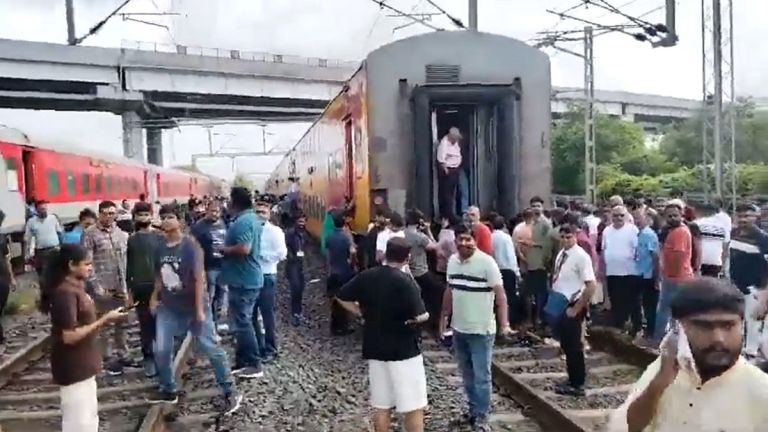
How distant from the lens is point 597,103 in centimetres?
5850

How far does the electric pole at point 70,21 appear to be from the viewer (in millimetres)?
18750

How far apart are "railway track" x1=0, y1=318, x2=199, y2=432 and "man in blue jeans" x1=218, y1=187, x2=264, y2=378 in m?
0.80

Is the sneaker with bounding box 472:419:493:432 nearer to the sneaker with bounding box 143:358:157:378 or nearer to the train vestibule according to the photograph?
the sneaker with bounding box 143:358:157:378

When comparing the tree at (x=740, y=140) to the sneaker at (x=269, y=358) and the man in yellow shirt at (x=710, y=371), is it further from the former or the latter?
the man in yellow shirt at (x=710, y=371)

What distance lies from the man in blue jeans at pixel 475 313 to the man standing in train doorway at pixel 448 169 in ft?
15.9

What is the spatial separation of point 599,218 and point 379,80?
387cm

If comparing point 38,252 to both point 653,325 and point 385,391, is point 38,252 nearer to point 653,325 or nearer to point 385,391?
point 653,325

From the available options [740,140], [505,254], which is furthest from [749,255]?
[740,140]

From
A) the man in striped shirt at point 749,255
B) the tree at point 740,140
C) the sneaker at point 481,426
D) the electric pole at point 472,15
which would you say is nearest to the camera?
the sneaker at point 481,426

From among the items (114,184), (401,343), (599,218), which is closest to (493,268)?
(401,343)

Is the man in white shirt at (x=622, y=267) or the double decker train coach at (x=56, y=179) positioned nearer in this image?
the man in white shirt at (x=622, y=267)

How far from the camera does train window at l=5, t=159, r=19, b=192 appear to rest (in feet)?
61.4

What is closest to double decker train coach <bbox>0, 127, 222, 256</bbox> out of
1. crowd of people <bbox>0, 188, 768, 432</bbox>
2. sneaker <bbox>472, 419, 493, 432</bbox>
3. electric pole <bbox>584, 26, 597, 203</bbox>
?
crowd of people <bbox>0, 188, 768, 432</bbox>

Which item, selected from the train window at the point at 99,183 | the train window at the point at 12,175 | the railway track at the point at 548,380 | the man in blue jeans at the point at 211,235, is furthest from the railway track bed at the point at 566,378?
the train window at the point at 99,183
